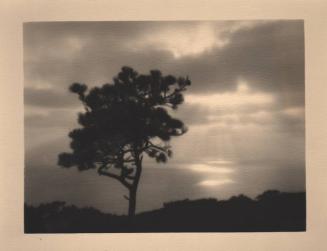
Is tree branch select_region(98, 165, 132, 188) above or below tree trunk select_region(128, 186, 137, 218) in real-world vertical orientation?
above

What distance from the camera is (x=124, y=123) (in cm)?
175

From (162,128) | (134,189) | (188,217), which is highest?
(162,128)

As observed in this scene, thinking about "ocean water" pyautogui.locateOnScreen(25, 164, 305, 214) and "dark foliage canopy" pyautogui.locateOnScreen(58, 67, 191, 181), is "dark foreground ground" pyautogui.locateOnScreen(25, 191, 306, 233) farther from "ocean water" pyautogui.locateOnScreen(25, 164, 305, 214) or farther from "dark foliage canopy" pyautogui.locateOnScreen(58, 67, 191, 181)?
"dark foliage canopy" pyautogui.locateOnScreen(58, 67, 191, 181)

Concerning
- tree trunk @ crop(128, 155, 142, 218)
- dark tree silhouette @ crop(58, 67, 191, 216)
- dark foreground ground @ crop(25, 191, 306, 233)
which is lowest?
dark foreground ground @ crop(25, 191, 306, 233)

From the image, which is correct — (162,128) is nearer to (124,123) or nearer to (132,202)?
(124,123)

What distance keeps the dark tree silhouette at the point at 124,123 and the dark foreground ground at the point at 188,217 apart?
121mm

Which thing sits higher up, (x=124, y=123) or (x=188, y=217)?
(x=124, y=123)

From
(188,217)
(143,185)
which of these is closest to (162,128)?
(143,185)

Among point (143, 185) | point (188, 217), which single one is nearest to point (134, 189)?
point (143, 185)

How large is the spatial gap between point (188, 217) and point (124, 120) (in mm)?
583

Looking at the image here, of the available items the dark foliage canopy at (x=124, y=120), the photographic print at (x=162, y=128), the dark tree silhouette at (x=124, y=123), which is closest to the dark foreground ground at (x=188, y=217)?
the photographic print at (x=162, y=128)

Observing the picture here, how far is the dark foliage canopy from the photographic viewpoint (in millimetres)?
1750

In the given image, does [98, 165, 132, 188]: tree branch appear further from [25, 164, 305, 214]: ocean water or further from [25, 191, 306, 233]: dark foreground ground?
[25, 191, 306, 233]: dark foreground ground

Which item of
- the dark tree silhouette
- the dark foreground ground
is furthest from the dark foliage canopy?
the dark foreground ground
